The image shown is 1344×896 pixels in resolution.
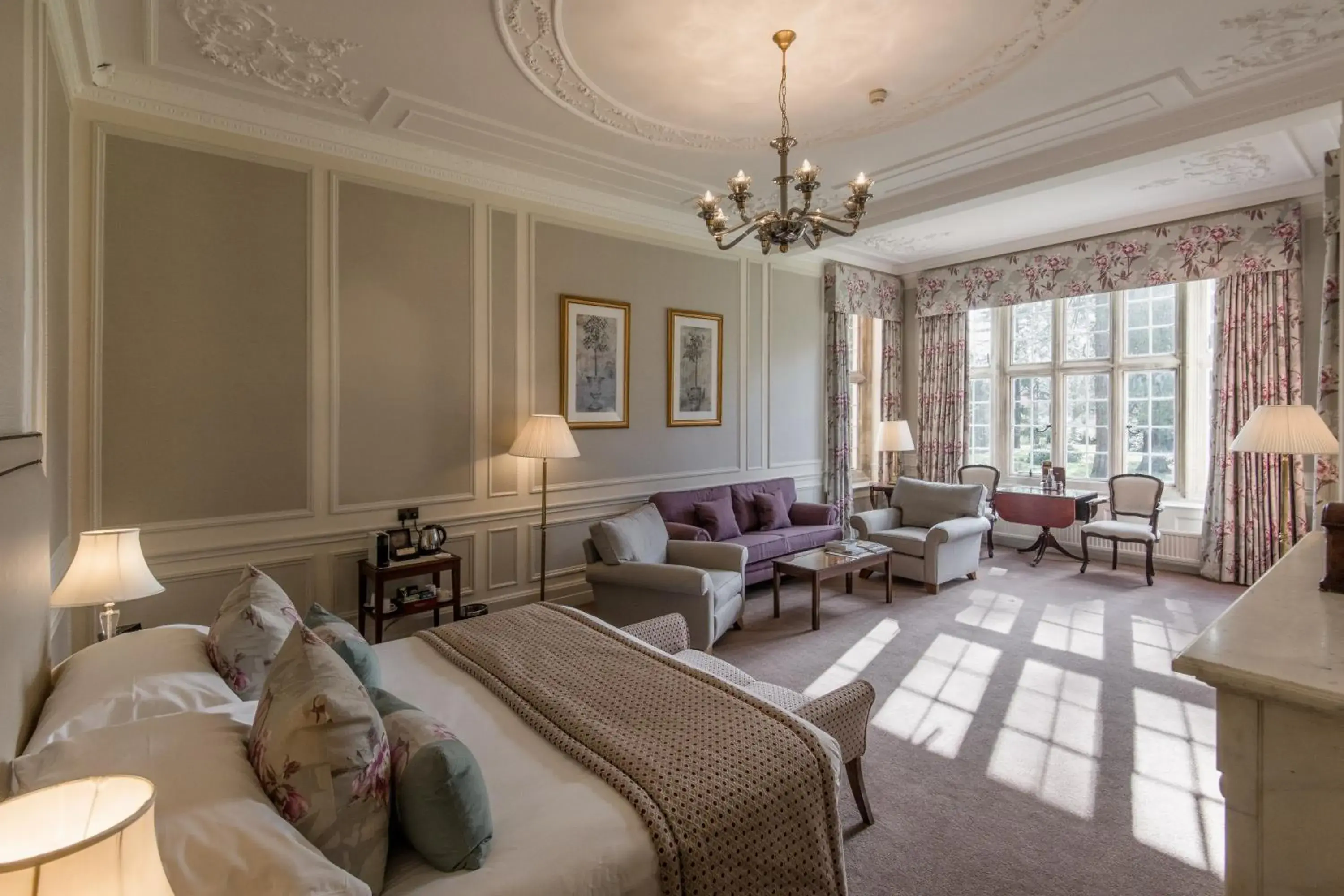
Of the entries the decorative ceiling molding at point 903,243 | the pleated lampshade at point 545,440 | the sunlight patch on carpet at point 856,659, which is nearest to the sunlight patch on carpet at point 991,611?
the sunlight patch on carpet at point 856,659

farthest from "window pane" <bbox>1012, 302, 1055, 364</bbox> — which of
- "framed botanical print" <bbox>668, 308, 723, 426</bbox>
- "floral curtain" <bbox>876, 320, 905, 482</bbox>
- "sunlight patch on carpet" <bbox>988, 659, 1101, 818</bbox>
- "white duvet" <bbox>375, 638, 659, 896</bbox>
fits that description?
"white duvet" <bbox>375, 638, 659, 896</bbox>

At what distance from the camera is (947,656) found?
3721mm

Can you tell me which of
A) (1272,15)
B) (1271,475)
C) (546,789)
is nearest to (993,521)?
(1271,475)

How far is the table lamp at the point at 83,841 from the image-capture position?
61 centimetres

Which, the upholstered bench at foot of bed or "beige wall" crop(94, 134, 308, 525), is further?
"beige wall" crop(94, 134, 308, 525)

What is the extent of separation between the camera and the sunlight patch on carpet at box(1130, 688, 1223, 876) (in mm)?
2125

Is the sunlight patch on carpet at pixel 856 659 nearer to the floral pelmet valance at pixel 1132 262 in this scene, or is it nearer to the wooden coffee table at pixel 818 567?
the wooden coffee table at pixel 818 567

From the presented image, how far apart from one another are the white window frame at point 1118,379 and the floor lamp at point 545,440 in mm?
4778

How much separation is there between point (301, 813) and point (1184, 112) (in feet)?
15.5

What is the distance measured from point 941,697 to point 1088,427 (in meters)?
4.27

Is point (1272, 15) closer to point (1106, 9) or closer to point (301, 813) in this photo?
point (1106, 9)

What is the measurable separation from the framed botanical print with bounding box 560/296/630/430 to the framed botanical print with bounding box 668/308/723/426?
A: 1.40 feet

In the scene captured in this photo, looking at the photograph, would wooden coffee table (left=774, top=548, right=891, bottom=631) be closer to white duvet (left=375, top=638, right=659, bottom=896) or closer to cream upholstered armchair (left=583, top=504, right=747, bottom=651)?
cream upholstered armchair (left=583, top=504, right=747, bottom=651)

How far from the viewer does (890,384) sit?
724 cm
